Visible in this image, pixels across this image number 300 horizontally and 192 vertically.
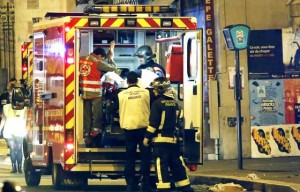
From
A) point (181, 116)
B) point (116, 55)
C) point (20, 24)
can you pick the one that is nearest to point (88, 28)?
point (181, 116)

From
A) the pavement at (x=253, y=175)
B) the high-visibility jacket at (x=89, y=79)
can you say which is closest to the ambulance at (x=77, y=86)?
the high-visibility jacket at (x=89, y=79)

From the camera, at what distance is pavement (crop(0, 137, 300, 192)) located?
15.6 metres

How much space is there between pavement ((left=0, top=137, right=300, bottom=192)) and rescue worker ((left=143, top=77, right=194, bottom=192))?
3.73 ft

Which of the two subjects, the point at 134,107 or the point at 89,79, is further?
the point at 89,79

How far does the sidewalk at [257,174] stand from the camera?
15.5 meters

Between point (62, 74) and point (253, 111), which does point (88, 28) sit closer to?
point (62, 74)

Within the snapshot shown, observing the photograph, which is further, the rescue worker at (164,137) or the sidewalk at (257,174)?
the sidewalk at (257,174)

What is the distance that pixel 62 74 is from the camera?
49.4 feet

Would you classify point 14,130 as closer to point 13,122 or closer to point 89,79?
point 13,122

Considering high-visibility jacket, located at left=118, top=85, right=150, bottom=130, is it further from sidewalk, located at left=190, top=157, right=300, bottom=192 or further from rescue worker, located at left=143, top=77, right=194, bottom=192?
sidewalk, located at left=190, top=157, right=300, bottom=192

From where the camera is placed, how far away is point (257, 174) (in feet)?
57.4

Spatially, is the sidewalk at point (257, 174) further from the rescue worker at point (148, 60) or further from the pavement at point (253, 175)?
the rescue worker at point (148, 60)

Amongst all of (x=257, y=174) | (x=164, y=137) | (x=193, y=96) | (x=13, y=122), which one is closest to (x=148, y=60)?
(x=193, y=96)

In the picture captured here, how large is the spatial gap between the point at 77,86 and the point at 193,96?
1.87 m
